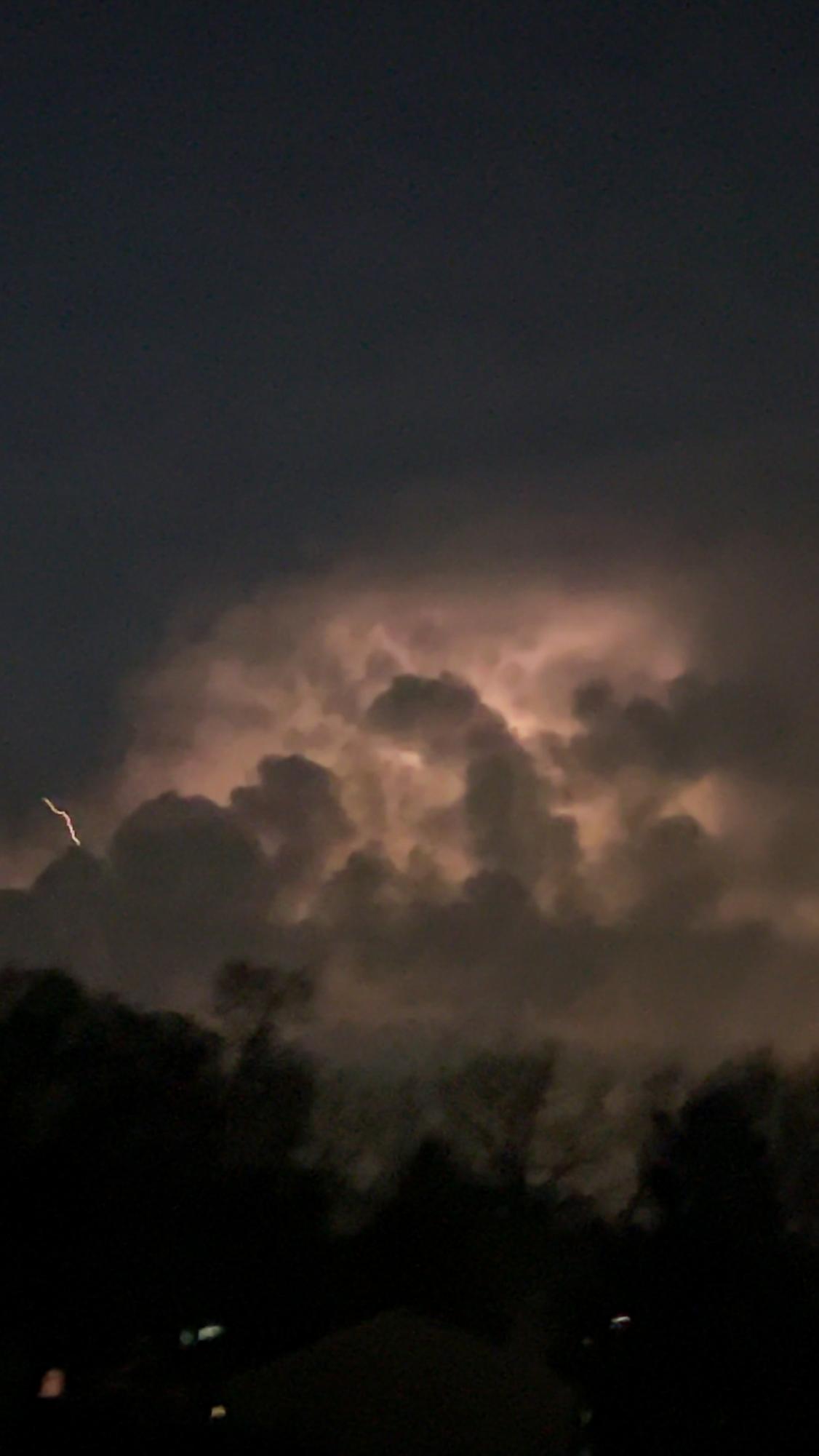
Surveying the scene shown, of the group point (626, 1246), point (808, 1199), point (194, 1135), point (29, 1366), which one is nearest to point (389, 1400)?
point (29, 1366)

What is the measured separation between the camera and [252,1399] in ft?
70.6

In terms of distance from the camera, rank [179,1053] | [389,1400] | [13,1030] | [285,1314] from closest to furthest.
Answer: [389,1400]
[285,1314]
[13,1030]
[179,1053]

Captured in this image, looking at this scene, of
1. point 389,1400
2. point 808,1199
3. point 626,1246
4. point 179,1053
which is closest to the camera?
point 389,1400

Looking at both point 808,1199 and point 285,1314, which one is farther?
point 808,1199

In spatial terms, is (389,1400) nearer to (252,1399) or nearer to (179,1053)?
(252,1399)

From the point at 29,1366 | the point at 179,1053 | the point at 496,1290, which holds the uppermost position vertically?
the point at 179,1053

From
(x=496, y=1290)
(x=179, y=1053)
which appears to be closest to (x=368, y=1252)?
(x=496, y=1290)

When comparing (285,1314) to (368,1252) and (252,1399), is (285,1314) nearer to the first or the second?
(368,1252)

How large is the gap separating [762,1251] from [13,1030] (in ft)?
82.3

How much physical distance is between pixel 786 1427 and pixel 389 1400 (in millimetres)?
17220

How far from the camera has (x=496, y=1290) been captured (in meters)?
42.8

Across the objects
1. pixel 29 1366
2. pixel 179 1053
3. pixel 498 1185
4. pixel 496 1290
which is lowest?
pixel 29 1366

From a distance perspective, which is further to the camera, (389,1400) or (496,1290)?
(496,1290)

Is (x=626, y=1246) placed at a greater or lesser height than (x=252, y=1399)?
greater
